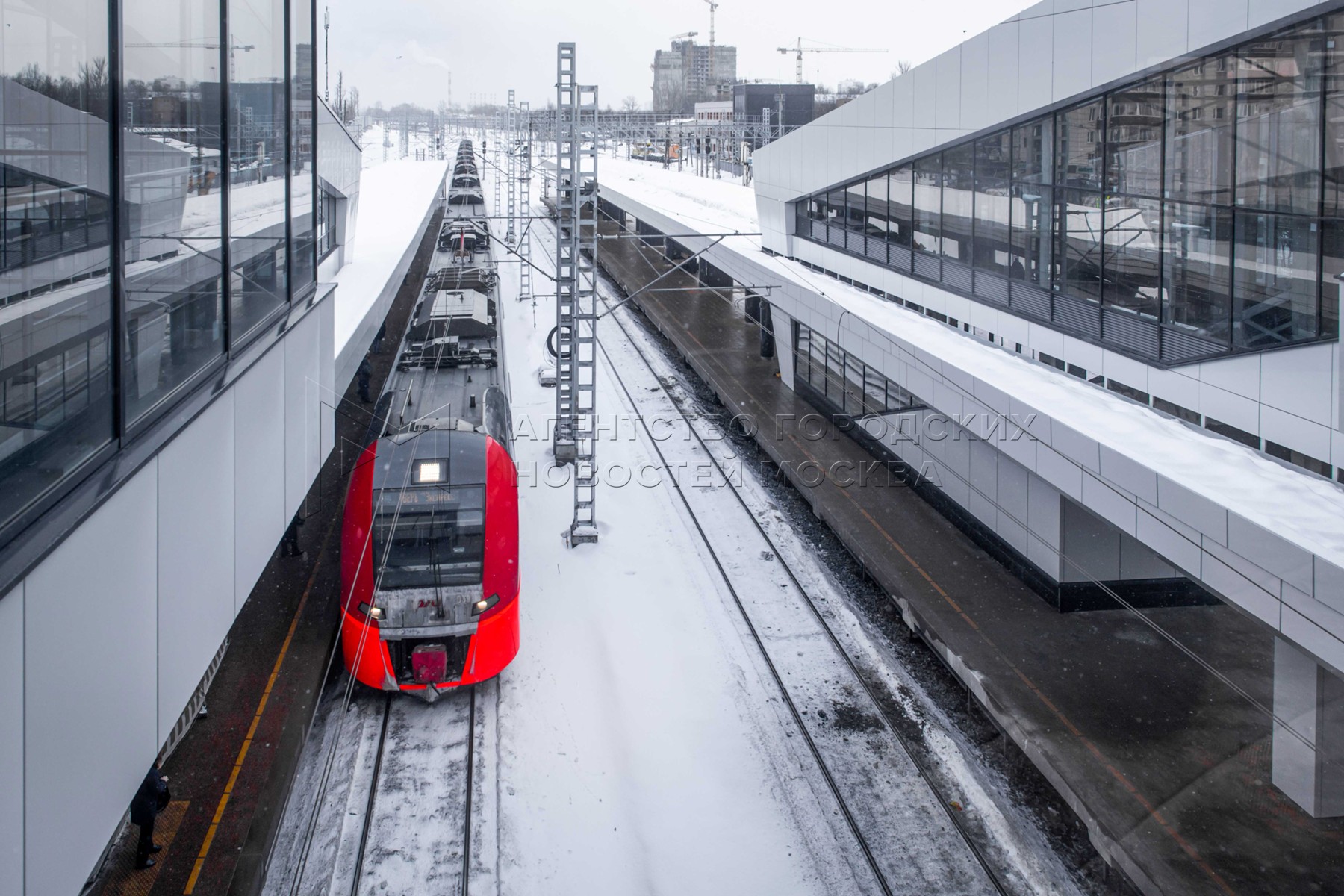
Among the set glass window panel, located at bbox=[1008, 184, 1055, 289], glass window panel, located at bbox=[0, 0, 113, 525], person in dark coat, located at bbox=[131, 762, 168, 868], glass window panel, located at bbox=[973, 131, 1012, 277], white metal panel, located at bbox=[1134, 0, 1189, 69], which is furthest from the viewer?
glass window panel, located at bbox=[973, 131, 1012, 277]

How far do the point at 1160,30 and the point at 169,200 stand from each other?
843 centimetres

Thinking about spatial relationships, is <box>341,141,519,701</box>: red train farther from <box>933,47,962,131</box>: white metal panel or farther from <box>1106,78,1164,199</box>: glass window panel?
<box>933,47,962,131</box>: white metal panel

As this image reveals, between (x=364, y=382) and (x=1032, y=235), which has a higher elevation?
(x=1032, y=235)

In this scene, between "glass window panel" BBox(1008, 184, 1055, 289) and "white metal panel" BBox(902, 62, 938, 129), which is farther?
"white metal panel" BBox(902, 62, 938, 129)

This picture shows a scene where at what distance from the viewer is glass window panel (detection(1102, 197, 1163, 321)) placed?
9.50 m

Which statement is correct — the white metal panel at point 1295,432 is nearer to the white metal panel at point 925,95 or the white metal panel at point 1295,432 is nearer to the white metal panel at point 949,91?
the white metal panel at point 949,91

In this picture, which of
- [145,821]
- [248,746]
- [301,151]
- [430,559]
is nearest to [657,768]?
[430,559]

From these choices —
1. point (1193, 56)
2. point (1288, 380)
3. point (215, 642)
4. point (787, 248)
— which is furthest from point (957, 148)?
point (215, 642)

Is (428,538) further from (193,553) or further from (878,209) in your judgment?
(878,209)

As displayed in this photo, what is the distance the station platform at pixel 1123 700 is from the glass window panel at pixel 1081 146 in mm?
4613

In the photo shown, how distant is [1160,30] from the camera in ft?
29.0

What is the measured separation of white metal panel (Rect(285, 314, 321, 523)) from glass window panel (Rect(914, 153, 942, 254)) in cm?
966

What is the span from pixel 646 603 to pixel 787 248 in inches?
449

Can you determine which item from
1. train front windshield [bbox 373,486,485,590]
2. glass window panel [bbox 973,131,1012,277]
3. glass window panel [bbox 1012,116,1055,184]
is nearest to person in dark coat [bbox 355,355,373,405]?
train front windshield [bbox 373,486,485,590]
